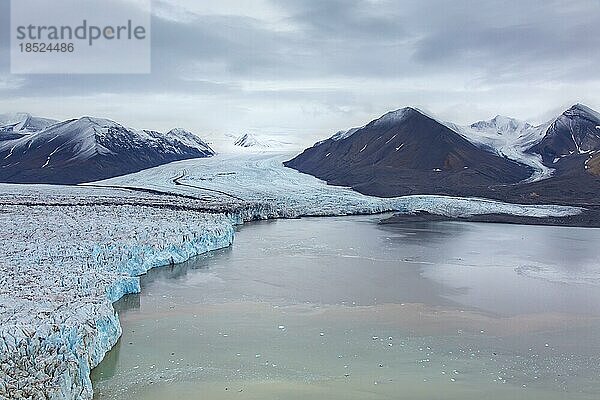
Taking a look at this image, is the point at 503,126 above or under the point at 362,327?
above

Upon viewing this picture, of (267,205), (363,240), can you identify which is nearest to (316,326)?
(363,240)

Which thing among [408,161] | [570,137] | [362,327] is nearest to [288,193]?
[408,161]

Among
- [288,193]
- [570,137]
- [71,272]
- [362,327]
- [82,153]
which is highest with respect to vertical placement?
[570,137]

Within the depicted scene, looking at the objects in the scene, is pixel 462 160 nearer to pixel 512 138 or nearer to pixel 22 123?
pixel 512 138

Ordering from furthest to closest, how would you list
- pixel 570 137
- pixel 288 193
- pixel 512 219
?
pixel 570 137, pixel 288 193, pixel 512 219

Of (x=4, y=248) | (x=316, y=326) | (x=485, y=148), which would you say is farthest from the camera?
(x=485, y=148)

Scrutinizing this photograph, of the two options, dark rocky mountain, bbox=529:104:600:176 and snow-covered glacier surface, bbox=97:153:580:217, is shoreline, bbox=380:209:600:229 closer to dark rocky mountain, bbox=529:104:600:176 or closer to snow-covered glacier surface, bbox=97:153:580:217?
snow-covered glacier surface, bbox=97:153:580:217

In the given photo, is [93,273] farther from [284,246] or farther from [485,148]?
[485,148]
